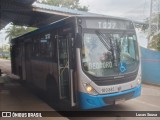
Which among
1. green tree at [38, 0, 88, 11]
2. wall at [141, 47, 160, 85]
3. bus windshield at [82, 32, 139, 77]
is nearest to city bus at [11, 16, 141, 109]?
bus windshield at [82, 32, 139, 77]

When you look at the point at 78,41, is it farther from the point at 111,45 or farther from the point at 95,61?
the point at 111,45

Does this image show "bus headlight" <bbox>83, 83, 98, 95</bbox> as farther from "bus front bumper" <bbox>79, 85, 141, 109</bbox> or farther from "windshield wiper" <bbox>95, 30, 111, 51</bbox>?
"windshield wiper" <bbox>95, 30, 111, 51</bbox>

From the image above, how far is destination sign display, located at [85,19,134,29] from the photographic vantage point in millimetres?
7648

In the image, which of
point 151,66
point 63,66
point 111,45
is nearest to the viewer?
point 111,45

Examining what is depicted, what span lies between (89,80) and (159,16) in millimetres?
20238

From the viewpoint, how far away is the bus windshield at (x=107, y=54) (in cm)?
739

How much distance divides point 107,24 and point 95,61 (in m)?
1.32

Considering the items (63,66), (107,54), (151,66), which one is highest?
(107,54)

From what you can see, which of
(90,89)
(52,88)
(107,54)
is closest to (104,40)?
(107,54)

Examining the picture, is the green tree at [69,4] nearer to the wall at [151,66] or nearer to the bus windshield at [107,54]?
the wall at [151,66]

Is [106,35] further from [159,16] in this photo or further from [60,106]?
[159,16]

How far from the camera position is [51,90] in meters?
9.60

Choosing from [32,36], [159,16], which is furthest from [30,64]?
[159,16]

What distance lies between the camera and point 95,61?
743 cm
